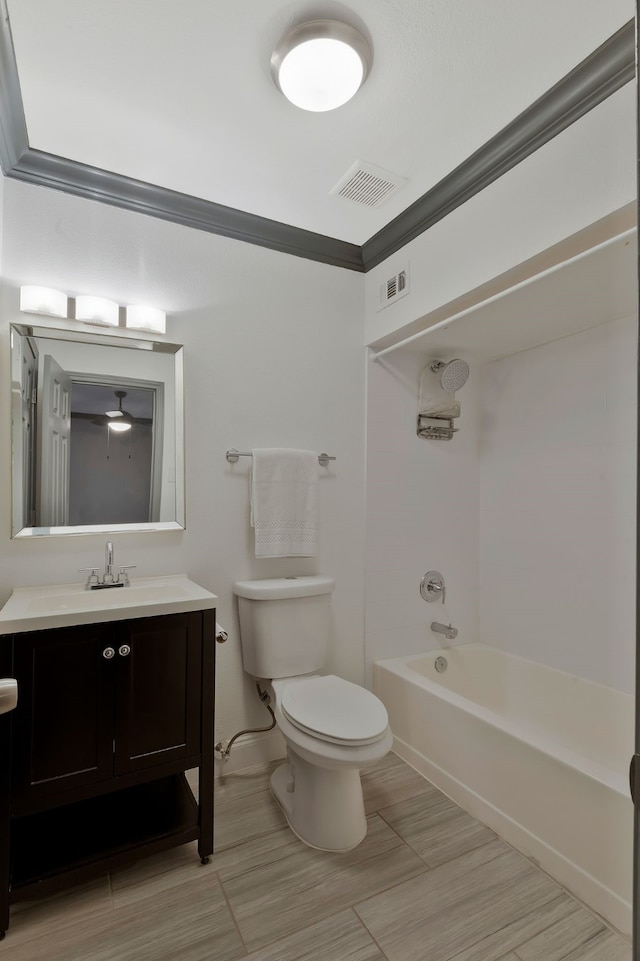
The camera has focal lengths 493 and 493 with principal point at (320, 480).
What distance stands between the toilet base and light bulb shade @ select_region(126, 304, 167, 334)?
1.77 metres

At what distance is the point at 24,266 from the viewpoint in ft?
6.06

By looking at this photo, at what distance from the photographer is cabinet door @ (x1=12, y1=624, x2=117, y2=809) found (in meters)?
1.40

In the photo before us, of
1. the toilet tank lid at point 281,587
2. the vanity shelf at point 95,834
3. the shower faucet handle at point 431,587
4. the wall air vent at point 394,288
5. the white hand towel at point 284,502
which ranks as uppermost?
the wall air vent at point 394,288

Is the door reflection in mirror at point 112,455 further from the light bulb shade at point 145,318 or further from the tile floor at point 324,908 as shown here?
the tile floor at point 324,908

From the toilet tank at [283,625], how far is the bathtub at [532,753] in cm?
49

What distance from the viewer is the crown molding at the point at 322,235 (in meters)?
1.43

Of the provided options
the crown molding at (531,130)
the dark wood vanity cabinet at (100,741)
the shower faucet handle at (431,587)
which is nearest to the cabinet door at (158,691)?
the dark wood vanity cabinet at (100,741)

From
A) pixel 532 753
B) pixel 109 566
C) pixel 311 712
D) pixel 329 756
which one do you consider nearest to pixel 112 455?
pixel 109 566

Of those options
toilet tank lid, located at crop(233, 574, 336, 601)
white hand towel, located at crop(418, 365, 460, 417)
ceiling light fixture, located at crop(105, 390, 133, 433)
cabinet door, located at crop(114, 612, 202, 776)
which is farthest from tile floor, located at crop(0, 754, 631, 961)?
white hand towel, located at crop(418, 365, 460, 417)

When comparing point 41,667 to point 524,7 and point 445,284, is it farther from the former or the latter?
point 524,7

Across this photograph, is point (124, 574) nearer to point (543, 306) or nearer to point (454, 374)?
point (454, 374)

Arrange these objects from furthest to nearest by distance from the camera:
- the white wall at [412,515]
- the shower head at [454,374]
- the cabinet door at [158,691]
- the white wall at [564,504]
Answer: the white wall at [412,515], the shower head at [454,374], the white wall at [564,504], the cabinet door at [158,691]

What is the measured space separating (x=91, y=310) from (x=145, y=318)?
20cm

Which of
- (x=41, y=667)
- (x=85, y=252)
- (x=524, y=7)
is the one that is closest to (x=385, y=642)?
(x=41, y=667)
